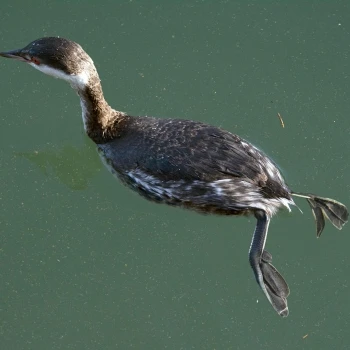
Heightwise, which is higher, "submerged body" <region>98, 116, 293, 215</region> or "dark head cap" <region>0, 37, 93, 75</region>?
"dark head cap" <region>0, 37, 93, 75</region>

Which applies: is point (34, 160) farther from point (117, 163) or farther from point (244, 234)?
point (244, 234)

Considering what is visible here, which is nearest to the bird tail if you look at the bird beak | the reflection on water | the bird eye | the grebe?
the grebe

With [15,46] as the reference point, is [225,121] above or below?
below

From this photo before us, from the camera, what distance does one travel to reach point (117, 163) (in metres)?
3.86

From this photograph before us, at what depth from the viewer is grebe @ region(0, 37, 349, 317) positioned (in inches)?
139

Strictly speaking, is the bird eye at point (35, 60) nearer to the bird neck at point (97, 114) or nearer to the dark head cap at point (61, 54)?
the dark head cap at point (61, 54)

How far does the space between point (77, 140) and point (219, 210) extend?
1047mm

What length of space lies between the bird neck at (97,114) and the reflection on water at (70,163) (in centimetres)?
17

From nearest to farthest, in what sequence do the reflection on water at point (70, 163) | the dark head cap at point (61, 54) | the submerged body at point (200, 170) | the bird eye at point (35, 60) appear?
the submerged body at point (200, 170) < the dark head cap at point (61, 54) < the bird eye at point (35, 60) < the reflection on water at point (70, 163)

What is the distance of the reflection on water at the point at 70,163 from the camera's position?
161 inches

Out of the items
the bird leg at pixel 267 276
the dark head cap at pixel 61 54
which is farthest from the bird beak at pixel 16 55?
the bird leg at pixel 267 276

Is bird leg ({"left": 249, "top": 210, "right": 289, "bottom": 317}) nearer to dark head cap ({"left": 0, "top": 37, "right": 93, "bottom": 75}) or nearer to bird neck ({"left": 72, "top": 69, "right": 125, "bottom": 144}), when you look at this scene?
bird neck ({"left": 72, "top": 69, "right": 125, "bottom": 144})

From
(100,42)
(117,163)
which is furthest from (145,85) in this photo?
(117,163)

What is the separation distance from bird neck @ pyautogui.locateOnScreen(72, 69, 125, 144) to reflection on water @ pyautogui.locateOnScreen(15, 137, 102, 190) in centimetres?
17
